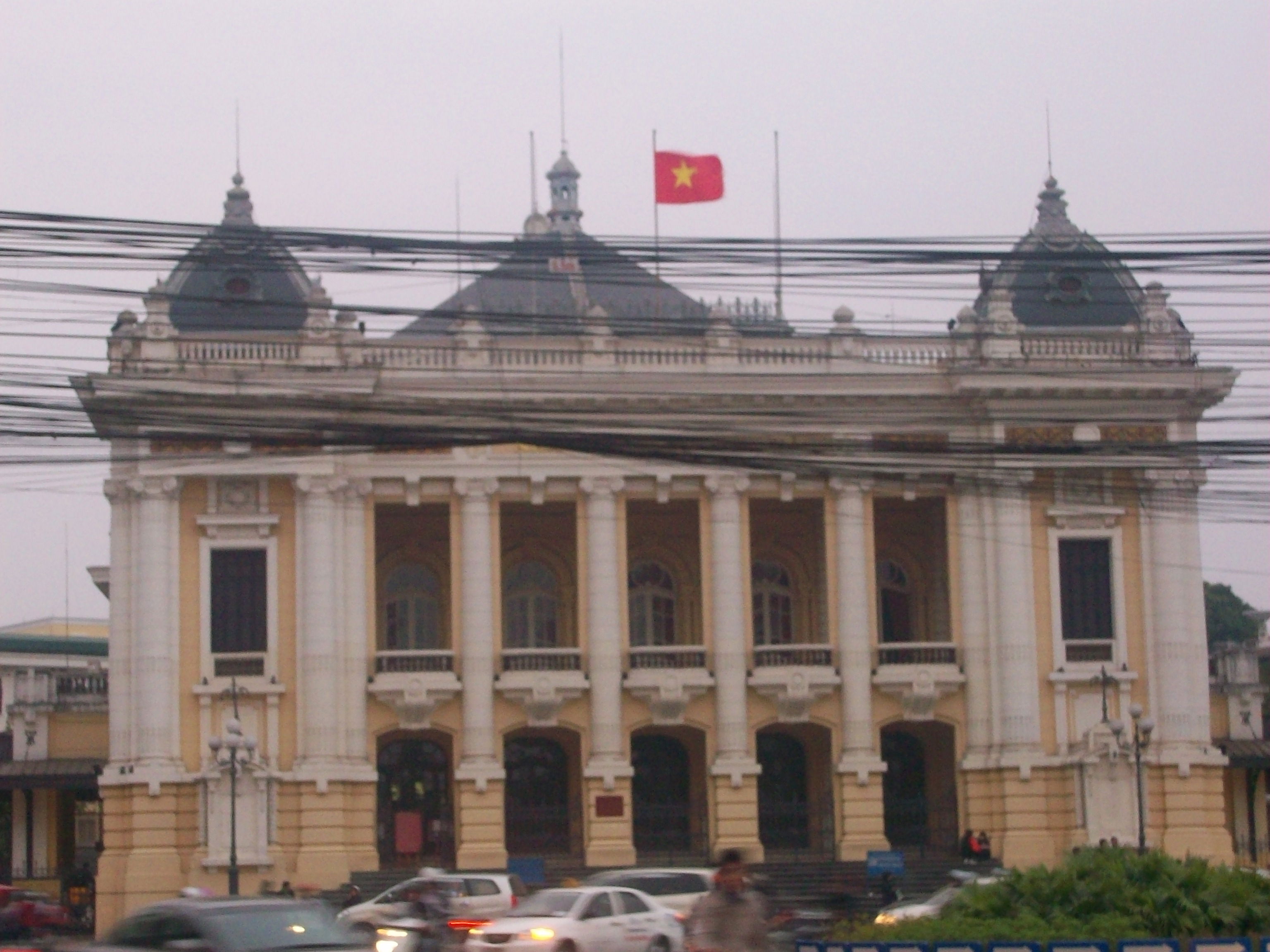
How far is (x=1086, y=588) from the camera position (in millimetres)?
55500

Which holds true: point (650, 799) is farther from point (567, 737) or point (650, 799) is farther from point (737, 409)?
point (737, 409)

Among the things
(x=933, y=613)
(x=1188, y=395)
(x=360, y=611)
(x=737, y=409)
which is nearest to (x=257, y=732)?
(x=360, y=611)

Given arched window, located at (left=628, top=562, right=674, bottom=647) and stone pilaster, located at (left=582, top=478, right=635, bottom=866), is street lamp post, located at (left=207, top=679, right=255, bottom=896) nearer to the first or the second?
stone pilaster, located at (left=582, top=478, right=635, bottom=866)

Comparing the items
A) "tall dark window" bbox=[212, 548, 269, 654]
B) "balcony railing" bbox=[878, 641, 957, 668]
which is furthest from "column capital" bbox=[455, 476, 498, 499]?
"balcony railing" bbox=[878, 641, 957, 668]

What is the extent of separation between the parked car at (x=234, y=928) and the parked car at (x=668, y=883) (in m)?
15.9

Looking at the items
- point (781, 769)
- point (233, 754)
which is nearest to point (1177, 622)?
point (781, 769)

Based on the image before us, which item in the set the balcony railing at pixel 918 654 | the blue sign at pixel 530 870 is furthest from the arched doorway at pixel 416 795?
the balcony railing at pixel 918 654

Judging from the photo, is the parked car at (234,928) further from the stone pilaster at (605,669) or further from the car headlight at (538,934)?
the stone pilaster at (605,669)

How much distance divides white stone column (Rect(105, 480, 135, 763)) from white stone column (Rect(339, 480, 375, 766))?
15.0 ft

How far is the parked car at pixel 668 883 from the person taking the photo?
3894 cm

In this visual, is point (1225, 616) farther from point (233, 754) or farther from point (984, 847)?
point (233, 754)

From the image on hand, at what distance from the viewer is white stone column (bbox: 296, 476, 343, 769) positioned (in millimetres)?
53219

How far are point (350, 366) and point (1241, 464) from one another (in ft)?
96.5

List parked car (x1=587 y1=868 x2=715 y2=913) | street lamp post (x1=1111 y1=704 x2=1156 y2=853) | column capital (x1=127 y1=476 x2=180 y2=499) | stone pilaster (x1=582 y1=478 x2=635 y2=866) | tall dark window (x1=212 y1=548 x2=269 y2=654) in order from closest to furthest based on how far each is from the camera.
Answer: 1. parked car (x1=587 y1=868 x2=715 y2=913)
2. street lamp post (x1=1111 y1=704 x2=1156 y2=853)
3. column capital (x1=127 y1=476 x2=180 y2=499)
4. tall dark window (x1=212 y1=548 x2=269 y2=654)
5. stone pilaster (x1=582 y1=478 x2=635 y2=866)
